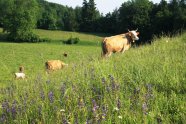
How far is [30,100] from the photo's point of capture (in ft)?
15.7

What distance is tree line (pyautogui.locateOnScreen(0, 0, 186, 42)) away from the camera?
73312 mm

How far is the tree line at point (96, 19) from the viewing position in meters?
73.3

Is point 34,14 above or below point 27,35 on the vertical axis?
above

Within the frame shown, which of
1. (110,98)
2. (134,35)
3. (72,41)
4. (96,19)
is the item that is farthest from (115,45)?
(96,19)

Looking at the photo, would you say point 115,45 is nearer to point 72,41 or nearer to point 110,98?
point 110,98

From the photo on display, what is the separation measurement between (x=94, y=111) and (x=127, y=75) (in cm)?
157

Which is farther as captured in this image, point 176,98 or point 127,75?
point 127,75

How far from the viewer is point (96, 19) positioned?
12888cm

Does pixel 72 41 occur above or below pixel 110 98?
below

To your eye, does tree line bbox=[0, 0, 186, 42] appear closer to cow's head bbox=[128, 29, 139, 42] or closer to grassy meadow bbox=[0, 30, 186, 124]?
cow's head bbox=[128, 29, 139, 42]

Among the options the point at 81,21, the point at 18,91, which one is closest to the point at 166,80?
the point at 18,91

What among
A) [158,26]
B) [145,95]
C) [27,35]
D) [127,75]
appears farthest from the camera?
[27,35]

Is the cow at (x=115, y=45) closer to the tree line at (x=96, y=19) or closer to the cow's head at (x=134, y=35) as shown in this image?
the cow's head at (x=134, y=35)

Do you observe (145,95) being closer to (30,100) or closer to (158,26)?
(30,100)
